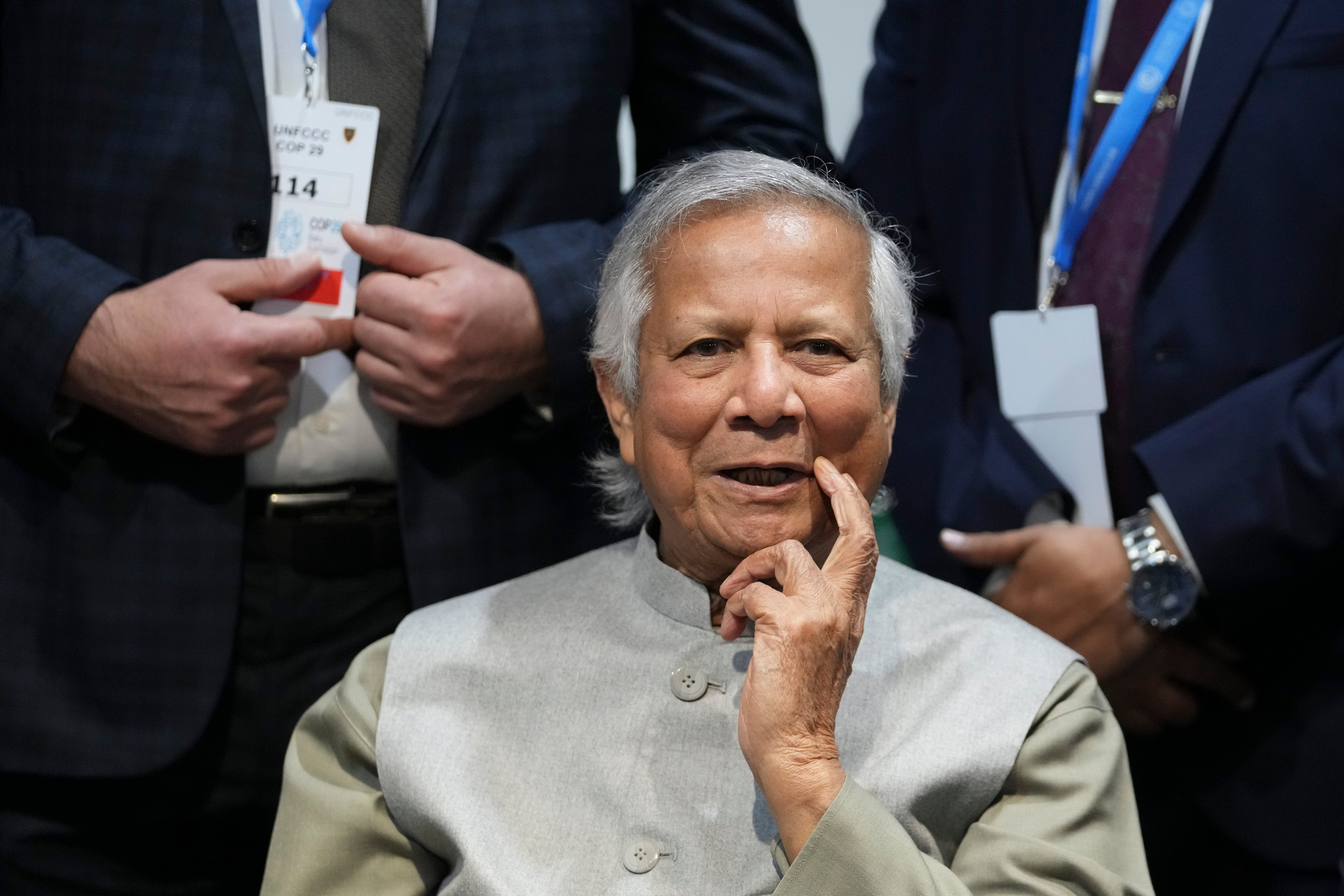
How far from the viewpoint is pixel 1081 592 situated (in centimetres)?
222

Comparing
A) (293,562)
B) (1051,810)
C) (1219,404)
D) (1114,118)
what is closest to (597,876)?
(1051,810)

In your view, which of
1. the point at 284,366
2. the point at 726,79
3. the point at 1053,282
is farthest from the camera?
the point at 1053,282

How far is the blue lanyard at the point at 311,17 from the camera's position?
196 centimetres

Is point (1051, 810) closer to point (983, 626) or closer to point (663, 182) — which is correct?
point (983, 626)

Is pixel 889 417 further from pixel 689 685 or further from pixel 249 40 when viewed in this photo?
pixel 249 40

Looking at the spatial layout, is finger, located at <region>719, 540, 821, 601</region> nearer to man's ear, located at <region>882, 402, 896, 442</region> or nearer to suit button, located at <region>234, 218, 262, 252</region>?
man's ear, located at <region>882, 402, 896, 442</region>

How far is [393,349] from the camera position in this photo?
6.35 ft

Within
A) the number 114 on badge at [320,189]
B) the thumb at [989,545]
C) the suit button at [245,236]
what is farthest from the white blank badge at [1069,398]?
the suit button at [245,236]

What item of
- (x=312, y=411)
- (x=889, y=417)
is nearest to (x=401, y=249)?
(x=312, y=411)

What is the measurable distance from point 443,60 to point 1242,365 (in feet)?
4.35

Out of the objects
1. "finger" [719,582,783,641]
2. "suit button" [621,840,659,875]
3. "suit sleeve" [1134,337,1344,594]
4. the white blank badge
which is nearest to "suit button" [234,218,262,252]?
"finger" [719,582,783,641]

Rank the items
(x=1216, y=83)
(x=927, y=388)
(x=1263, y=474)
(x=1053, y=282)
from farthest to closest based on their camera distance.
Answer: (x=927, y=388)
(x=1053, y=282)
(x=1216, y=83)
(x=1263, y=474)

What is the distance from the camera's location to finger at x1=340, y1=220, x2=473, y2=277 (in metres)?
1.92

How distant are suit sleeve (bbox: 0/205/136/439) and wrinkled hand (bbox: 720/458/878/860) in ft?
3.25
